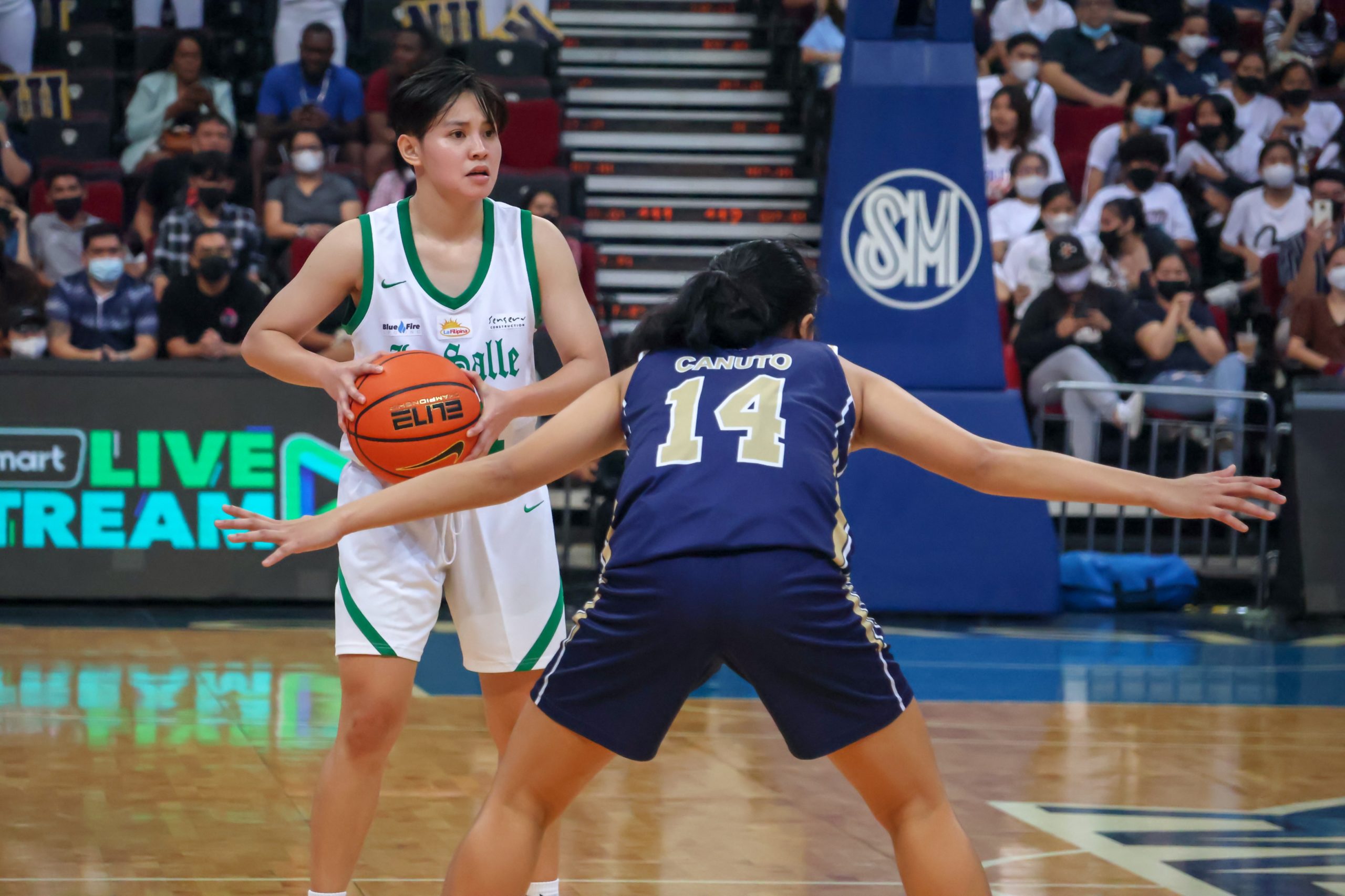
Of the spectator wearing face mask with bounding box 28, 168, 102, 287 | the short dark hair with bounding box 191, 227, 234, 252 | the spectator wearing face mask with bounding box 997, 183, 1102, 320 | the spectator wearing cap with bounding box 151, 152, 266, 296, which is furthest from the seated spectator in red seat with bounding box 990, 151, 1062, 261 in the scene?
the spectator wearing face mask with bounding box 28, 168, 102, 287

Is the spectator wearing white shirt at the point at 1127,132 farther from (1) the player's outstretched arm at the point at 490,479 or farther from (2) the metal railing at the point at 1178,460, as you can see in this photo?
(1) the player's outstretched arm at the point at 490,479

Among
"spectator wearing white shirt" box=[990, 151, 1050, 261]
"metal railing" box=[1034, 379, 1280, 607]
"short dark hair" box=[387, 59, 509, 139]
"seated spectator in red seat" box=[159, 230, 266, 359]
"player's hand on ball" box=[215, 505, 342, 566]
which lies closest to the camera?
"player's hand on ball" box=[215, 505, 342, 566]

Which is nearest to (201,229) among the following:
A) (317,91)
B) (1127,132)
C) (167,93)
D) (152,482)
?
(317,91)

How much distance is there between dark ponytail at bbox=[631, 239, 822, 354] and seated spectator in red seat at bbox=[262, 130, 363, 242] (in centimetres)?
815

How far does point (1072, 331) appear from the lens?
10.1 m

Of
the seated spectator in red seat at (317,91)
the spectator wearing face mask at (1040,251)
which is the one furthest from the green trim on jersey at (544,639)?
the seated spectator in red seat at (317,91)

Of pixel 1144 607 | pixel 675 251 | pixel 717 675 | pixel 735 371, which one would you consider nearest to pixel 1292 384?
pixel 1144 607

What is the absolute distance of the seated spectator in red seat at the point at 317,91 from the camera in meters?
11.9

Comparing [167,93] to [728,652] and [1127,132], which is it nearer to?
[1127,132]

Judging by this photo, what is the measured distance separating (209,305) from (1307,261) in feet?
23.5

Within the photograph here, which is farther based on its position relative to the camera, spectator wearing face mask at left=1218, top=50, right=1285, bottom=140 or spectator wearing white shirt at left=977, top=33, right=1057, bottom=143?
spectator wearing face mask at left=1218, top=50, right=1285, bottom=140

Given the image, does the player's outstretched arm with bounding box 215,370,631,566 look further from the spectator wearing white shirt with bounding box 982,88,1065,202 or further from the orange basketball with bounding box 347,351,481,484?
the spectator wearing white shirt with bounding box 982,88,1065,202

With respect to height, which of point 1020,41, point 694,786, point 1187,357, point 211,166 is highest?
point 1020,41

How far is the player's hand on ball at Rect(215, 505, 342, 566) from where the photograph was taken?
294cm
